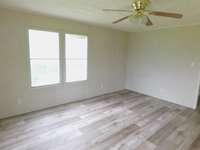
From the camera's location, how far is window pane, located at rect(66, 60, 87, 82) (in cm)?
373

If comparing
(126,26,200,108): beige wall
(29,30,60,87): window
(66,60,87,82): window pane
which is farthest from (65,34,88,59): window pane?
(126,26,200,108): beige wall

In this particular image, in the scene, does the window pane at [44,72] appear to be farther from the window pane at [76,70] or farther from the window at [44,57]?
the window pane at [76,70]

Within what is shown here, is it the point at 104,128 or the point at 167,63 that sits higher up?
the point at 167,63

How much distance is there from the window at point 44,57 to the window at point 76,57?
0.30 metres

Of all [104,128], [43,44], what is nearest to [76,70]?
[43,44]

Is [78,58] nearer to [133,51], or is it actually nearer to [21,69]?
[21,69]

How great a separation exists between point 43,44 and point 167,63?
369 centimetres

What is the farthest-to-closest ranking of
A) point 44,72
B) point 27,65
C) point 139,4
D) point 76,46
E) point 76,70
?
point 76,70, point 76,46, point 44,72, point 27,65, point 139,4

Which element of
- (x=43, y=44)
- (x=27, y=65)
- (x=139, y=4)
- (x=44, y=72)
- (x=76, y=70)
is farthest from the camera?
(x=76, y=70)

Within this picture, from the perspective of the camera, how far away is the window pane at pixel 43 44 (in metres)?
3.04

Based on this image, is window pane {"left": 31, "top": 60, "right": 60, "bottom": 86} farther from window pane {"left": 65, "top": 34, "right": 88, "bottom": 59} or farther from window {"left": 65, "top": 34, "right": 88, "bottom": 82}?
window pane {"left": 65, "top": 34, "right": 88, "bottom": 59}

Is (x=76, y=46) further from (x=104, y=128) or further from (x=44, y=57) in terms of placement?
(x=104, y=128)

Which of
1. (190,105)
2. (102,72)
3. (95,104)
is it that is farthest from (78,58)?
(190,105)

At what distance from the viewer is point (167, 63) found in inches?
161
